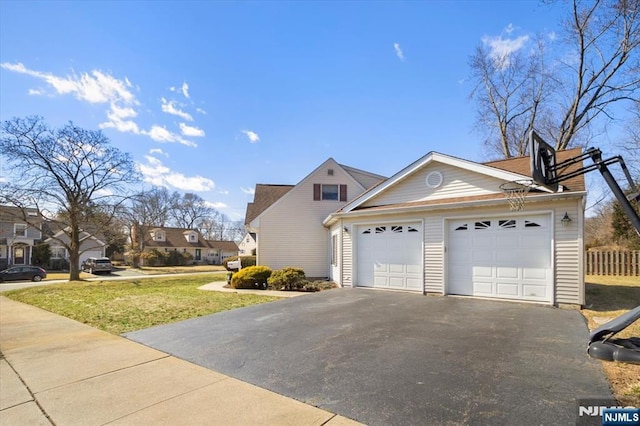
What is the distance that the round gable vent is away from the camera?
38.2ft

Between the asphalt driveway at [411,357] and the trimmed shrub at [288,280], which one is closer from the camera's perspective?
the asphalt driveway at [411,357]

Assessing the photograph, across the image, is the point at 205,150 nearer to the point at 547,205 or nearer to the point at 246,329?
the point at 246,329

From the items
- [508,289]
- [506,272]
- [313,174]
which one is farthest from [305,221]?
[508,289]

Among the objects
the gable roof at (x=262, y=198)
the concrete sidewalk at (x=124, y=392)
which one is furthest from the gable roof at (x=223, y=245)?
the concrete sidewalk at (x=124, y=392)

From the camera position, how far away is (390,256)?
12086mm

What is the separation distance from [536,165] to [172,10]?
425 inches

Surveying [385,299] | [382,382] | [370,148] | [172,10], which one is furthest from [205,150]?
[382,382]

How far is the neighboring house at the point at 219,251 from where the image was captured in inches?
2215

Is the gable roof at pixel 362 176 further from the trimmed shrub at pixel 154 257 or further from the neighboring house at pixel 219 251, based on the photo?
the neighboring house at pixel 219 251

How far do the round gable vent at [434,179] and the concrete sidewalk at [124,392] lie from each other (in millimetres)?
9450

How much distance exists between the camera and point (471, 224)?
34.0 ft

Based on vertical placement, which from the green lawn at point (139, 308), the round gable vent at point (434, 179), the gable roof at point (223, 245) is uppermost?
the round gable vent at point (434, 179)

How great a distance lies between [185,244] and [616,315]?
2076 inches

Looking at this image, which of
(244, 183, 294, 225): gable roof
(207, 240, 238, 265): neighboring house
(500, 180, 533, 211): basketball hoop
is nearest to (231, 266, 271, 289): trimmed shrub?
(244, 183, 294, 225): gable roof
